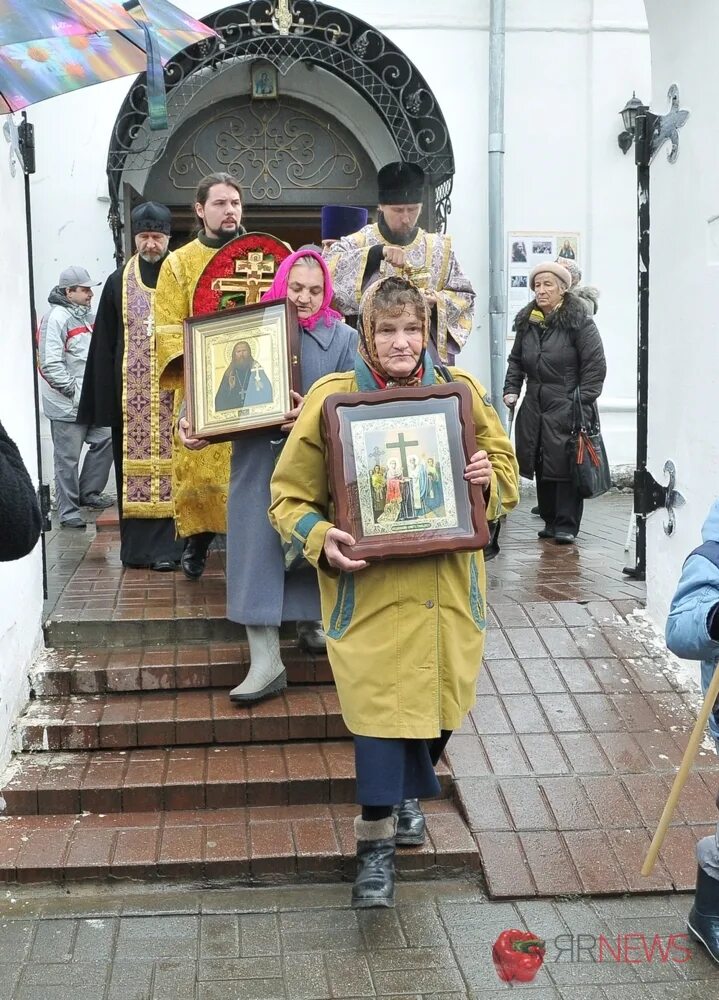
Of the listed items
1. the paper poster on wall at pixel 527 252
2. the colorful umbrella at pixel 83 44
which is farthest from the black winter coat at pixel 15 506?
the paper poster on wall at pixel 527 252

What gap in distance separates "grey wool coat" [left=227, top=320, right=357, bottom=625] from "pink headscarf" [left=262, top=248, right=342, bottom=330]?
0.03m

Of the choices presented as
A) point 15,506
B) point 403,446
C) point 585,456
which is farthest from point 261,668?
point 585,456

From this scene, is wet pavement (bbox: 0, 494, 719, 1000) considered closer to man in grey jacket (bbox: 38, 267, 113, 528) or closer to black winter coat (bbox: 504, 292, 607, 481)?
black winter coat (bbox: 504, 292, 607, 481)

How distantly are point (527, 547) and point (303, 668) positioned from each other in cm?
274

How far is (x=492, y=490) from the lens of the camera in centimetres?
373

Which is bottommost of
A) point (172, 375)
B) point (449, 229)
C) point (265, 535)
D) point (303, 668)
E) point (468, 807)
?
point (468, 807)

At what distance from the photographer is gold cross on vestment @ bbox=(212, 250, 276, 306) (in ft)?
17.2

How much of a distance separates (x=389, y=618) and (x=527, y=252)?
293 inches

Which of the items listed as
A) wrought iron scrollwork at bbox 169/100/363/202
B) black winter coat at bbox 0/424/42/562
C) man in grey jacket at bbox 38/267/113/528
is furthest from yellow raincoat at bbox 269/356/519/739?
wrought iron scrollwork at bbox 169/100/363/202

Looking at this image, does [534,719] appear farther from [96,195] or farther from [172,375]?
[96,195]

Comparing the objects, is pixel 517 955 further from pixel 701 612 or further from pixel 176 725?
pixel 176 725

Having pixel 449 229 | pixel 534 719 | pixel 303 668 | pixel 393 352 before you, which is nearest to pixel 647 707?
pixel 534 719

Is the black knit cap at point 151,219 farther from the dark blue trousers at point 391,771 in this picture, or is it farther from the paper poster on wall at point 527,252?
the paper poster on wall at point 527,252

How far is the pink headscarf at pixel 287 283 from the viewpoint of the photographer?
4656 mm
